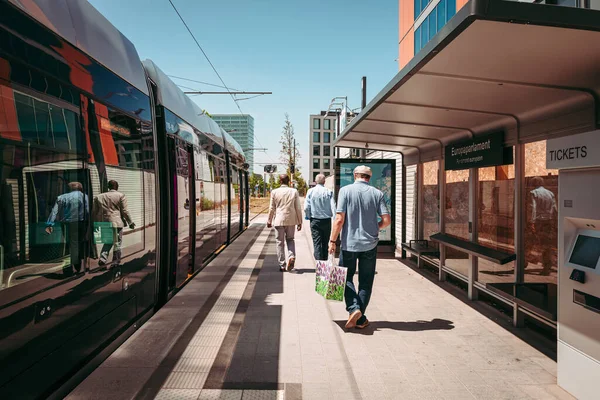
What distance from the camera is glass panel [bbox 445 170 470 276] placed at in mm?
7160

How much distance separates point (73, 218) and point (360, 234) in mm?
3129

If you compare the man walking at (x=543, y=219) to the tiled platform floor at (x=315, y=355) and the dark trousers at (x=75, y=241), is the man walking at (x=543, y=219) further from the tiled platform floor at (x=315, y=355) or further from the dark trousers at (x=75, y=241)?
the dark trousers at (x=75, y=241)

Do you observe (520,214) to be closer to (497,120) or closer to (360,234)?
(497,120)

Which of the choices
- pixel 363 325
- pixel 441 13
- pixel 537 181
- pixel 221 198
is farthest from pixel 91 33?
pixel 441 13

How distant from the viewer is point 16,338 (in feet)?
7.61

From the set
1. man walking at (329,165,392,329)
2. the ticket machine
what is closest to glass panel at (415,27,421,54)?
man walking at (329,165,392,329)

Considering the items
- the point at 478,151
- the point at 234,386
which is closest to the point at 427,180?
the point at 478,151

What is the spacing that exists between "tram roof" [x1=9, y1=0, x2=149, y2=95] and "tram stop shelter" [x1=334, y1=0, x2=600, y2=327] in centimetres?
264

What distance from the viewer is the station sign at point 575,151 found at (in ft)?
10.6

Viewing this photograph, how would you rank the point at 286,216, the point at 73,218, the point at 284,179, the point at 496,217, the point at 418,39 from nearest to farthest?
the point at 73,218, the point at 496,217, the point at 286,216, the point at 284,179, the point at 418,39

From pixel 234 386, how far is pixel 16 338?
186 centimetres

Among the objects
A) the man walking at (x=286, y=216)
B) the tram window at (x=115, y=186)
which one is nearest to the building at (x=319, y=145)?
the man walking at (x=286, y=216)

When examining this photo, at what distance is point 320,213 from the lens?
8.45 m

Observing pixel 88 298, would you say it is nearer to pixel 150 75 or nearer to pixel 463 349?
pixel 150 75
